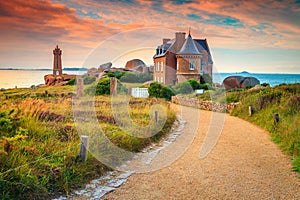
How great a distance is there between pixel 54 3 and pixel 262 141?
12.3m

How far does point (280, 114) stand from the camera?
13211 millimetres

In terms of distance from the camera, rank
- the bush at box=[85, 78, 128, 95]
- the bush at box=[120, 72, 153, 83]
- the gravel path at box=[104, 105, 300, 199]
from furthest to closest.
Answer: the bush at box=[120, 72, 153, 83] < the bush at box=[85, 78, 128, 95] < the gravel path at box=[104, 105, 300, 199]

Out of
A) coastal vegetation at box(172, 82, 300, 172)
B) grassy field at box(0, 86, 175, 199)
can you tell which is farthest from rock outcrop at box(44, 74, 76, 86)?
grassy field at box(0, 86, 175, 199)

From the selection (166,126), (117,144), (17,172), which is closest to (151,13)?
(166,126)

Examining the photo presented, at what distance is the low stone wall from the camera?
1884cm

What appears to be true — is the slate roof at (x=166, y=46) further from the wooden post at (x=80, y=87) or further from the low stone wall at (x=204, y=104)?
the wooden post at (x=80, y=87)

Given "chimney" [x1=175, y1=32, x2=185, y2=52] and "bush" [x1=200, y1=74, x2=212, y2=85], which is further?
"bush" [x1=200, y1=74, x2=212, y2=85]

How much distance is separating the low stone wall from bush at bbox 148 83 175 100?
0.76 m

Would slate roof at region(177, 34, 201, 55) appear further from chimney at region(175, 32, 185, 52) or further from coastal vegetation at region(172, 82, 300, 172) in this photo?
coastal vegetation at region(172, 82, 300, 172)

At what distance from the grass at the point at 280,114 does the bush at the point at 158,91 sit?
613cm

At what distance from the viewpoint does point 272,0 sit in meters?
17.8

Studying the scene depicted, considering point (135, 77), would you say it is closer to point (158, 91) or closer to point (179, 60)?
point (179, 60)

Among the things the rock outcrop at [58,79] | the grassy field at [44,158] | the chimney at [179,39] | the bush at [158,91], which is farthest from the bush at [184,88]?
the grassy field at [44,158]

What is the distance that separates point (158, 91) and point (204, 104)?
503cm
